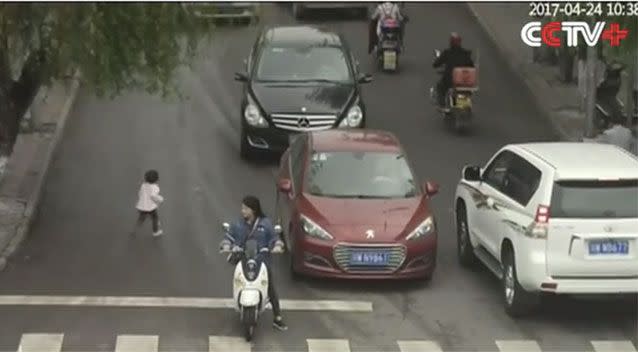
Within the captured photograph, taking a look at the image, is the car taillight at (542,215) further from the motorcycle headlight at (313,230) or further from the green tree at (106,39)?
the green tree at (106,39)

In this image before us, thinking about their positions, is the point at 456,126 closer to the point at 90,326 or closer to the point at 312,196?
the point at 312,196

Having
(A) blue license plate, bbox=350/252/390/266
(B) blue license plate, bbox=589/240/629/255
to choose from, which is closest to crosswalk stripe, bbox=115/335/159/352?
(A) blue license plate, bbox=350/252/390/266

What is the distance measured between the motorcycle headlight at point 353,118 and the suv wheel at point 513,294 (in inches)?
280

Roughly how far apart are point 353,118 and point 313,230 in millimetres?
6387

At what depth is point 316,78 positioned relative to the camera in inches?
891

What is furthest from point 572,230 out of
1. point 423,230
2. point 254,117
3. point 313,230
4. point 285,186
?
point 254,117

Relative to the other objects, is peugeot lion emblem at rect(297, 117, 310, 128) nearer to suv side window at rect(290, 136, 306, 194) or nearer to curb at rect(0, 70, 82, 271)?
suv side window at rect(290, 136, 306, 194)

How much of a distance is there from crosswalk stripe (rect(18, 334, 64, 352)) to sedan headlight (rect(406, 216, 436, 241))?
169 inches

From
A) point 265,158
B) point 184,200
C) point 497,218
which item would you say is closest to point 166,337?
point 497,218

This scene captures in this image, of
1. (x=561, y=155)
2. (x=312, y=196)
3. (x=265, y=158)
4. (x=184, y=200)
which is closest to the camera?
(x=561, y=155)

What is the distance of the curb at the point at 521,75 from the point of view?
959 inches

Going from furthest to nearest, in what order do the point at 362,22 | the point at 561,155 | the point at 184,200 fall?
the point at 362,22
the point at 184,200
the point at 561,155

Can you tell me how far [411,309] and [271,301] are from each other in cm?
183

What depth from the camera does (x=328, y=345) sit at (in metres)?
13.9
